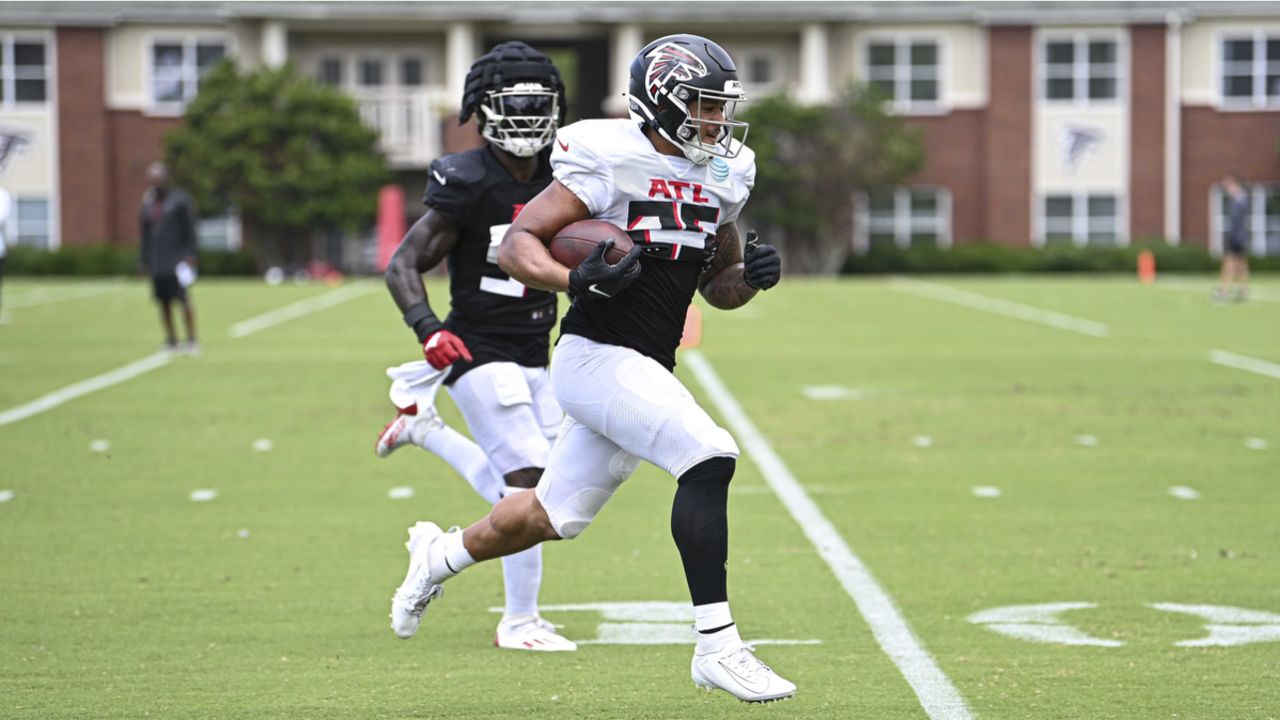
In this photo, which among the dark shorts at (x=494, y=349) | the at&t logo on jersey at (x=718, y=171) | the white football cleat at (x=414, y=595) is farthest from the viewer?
the dark shorts at (x=494, y=349)

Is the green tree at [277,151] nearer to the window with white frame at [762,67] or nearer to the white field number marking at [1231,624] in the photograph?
the window with white frame at [762,67]

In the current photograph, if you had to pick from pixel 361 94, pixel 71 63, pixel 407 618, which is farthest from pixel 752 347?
pixel 71 63

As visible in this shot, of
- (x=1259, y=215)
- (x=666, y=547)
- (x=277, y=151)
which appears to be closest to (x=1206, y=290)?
(x=1259, y=215)

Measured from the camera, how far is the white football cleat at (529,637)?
6266 millimetres

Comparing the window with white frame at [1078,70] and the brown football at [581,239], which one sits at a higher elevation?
the window with white frame at [1078,70]

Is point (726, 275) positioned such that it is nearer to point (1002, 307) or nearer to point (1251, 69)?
point (1002, 307)

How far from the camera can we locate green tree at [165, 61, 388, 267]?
41.6 metres

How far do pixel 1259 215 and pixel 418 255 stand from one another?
4249 centimetres

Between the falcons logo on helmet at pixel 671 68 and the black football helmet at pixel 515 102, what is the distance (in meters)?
1.18

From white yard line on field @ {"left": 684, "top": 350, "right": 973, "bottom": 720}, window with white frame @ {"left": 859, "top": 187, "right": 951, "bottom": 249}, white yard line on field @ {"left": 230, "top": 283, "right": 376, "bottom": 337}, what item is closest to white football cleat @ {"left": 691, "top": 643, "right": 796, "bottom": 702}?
white yard line on field @ {"left": 684, "top": 350, "right": 973, "bottom": 720}

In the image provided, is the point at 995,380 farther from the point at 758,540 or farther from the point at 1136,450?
the point at 758,540

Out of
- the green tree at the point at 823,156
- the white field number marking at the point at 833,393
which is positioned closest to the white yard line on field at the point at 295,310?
the white field number marking at the point at 833,393

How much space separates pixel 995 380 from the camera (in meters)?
15.8

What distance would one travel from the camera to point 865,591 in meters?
7.21
